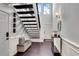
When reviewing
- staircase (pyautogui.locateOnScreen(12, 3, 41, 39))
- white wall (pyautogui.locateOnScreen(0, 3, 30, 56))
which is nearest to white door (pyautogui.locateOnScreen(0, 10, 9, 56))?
white wall (pyautogui.locateOnScreen(0, 3, 30, 56))

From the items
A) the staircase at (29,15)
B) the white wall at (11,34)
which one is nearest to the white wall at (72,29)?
the white wall at (11,34)

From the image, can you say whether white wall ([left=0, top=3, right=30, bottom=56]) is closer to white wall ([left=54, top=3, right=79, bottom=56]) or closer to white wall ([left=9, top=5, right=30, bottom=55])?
white wall ([left=9, top=5, right=30, bottom=55])

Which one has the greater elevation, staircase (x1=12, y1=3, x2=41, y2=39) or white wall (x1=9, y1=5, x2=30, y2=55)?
staircase (x1=12, y1=3, x2=41, y2=39)

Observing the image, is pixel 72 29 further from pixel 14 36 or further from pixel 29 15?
pixel 29 15

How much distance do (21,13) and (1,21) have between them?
1705mm

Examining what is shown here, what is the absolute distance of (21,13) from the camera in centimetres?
421

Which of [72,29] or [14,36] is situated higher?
[72,29]

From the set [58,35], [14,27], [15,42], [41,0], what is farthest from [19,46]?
[41,0]

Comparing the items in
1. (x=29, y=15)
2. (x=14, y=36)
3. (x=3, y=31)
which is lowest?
(x=14, y=36)

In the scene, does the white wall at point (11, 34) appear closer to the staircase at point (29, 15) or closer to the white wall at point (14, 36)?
the white wall at point (14, 36)

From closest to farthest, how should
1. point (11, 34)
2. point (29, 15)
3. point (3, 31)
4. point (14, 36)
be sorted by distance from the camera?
point (3, 31), point (11, 34), point (14, 36), point (29, 15)

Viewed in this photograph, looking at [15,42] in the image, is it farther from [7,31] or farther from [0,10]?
[0,10]

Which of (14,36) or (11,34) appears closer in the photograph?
(11,34)

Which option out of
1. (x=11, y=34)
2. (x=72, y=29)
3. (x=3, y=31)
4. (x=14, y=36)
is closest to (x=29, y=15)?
(x=14, y=36)
